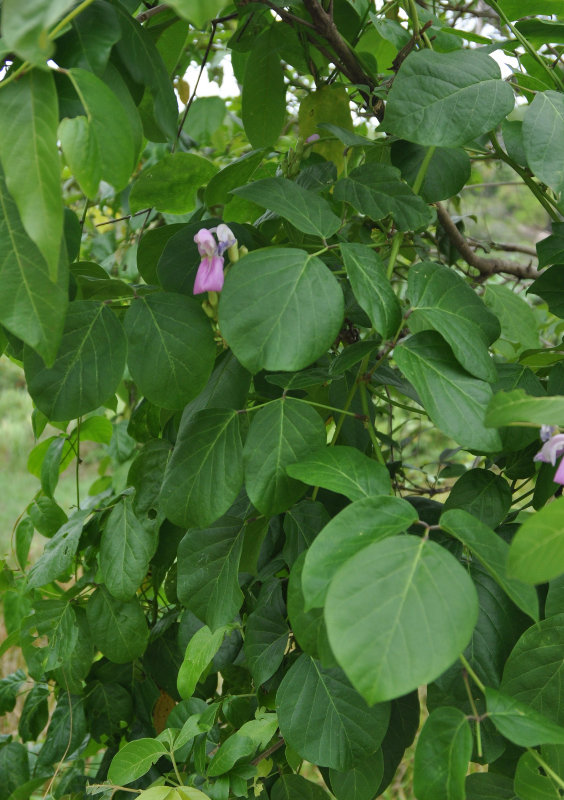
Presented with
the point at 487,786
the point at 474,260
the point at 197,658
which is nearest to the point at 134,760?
the point at 197,658

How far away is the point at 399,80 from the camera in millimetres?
609

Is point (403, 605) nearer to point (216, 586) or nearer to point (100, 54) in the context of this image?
point (216, 586)

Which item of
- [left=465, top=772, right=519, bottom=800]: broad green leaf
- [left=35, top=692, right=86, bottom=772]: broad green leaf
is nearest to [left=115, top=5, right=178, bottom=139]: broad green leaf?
[left=465, top=772, right=519, bottom=800]: broad green leaf

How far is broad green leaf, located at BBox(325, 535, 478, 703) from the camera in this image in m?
0.39

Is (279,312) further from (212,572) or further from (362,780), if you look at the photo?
(362,780)

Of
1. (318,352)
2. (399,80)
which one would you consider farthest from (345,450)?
(399,80)

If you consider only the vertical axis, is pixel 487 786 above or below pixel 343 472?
below

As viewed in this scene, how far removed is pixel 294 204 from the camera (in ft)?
1.96

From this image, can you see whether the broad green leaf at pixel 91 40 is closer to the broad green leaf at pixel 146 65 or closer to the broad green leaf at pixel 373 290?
the broad green leaf at pixel 146 65

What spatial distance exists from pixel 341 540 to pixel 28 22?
1.10ft

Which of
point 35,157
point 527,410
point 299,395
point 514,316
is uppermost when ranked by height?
point 35,157

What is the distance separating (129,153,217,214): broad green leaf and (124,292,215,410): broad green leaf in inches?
7.9

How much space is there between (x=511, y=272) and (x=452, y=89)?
0.73 metres

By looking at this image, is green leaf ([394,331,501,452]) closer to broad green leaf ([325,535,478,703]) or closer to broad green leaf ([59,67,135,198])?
broad green leaf ([325,535,478,703])
